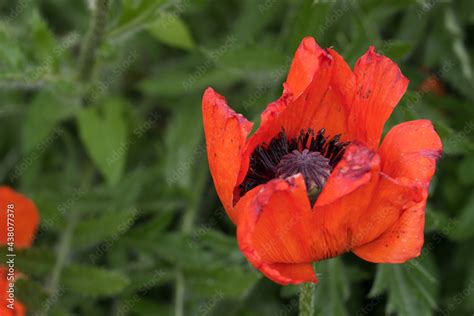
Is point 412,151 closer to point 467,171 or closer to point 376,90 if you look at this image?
point 376,90

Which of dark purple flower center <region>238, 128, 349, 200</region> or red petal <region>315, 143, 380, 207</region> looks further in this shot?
dark purple flower center <region>238, 128, 349, 200</region>

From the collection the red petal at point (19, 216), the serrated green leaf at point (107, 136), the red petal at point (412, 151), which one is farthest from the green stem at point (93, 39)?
the red petal at point (412, 151)

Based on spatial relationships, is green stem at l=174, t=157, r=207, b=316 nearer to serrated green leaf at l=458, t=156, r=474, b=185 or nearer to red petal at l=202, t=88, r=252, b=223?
serrated green leaf at l=458, t=156, r=474, b=185

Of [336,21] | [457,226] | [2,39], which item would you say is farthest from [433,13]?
[2,39]

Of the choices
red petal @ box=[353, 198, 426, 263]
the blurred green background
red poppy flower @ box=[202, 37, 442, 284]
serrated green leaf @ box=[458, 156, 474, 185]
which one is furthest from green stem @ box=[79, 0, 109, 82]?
serrated green leaf @ box=[458, 156, 474, 185]

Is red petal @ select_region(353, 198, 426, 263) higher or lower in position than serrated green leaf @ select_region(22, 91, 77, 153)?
higher

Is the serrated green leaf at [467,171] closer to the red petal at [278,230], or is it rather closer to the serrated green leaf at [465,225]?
the serrated green leaf at [465,225]

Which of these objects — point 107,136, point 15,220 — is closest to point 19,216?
point 15,220
